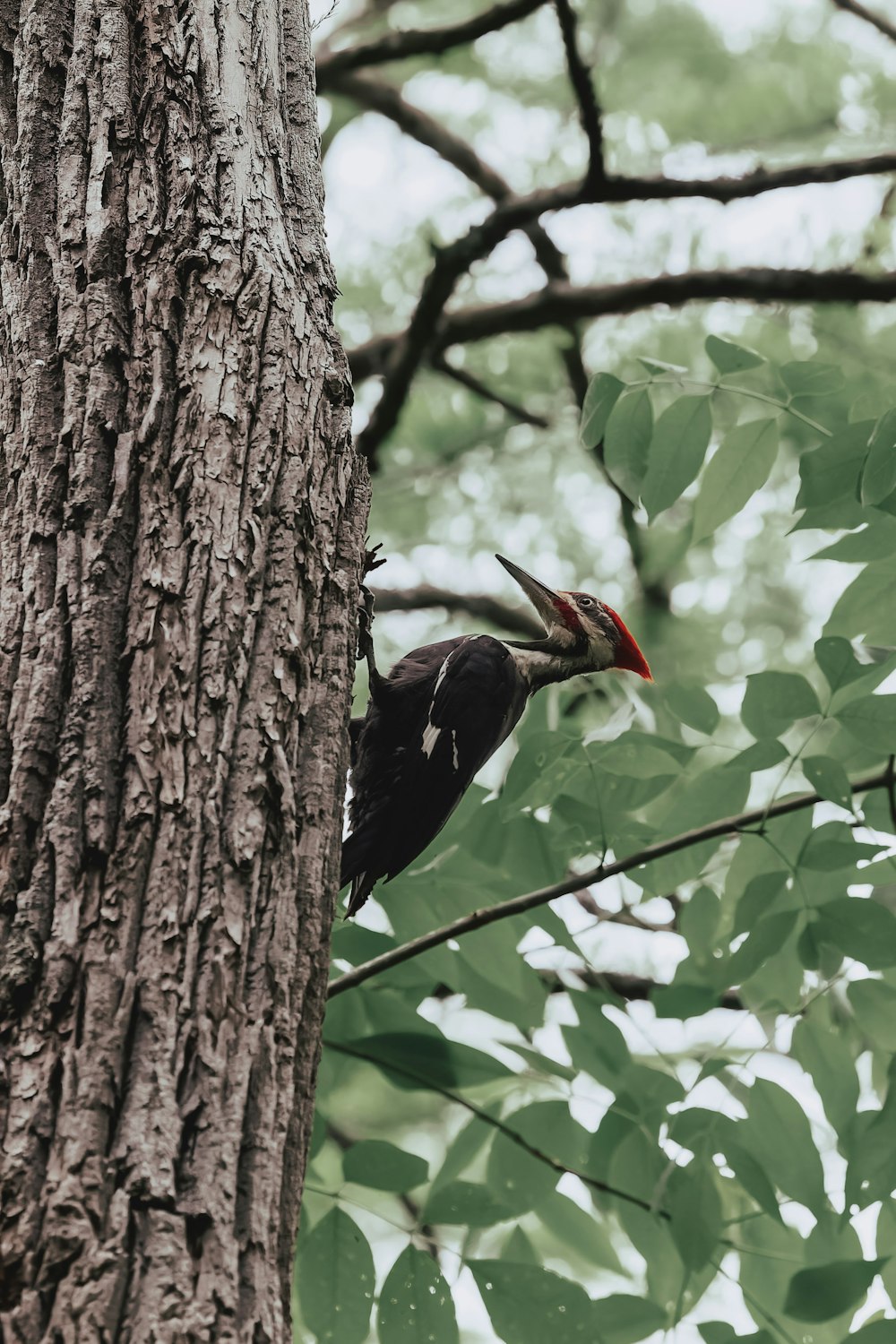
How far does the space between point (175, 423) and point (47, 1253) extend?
905 mm

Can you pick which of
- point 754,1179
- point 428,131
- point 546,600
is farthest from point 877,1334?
point 428,131

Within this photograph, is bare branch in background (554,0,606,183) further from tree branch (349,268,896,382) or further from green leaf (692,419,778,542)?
green leaf (692,419,778,542)

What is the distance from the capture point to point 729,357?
2.23m

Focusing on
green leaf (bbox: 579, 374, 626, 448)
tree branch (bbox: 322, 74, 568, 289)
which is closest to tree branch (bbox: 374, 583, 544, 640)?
tree branch (bbox: 322, 74, 568, 289)

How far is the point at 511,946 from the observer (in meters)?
2.08

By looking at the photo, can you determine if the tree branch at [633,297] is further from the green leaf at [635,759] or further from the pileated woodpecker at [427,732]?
the green leaf at [635,759]

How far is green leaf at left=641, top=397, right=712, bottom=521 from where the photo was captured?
2254mm

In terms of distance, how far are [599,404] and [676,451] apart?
17 cm

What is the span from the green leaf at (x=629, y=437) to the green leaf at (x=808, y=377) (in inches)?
10.6

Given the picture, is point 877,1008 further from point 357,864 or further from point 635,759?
point 357,864

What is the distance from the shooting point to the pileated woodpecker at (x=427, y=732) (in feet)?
9.41

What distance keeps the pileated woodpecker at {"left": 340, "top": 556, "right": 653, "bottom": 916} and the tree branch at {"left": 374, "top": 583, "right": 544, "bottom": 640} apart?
78.7 inches

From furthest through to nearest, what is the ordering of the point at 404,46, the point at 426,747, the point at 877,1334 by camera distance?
the point at 404,46
the point at 426,747
the point at 877,1334

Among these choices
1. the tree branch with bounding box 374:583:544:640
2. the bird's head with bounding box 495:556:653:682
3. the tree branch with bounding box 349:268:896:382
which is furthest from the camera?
the tree branch with bounding box 374:583:544:640
